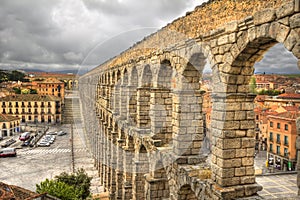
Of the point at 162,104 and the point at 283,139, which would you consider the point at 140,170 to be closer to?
the point at 162,104

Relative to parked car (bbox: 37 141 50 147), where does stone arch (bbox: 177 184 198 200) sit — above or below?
above

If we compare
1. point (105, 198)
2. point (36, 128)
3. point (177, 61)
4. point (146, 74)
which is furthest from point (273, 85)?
point (36, 128)

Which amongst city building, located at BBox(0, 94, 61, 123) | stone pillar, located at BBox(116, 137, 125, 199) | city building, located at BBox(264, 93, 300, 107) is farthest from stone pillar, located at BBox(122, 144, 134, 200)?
city building, located at BBox(0, 94, 61, 123)

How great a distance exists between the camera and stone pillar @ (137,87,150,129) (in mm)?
13508

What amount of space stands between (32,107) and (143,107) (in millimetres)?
55446

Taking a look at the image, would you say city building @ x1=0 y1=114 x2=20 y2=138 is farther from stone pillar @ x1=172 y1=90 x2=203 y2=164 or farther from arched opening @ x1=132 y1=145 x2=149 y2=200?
stone pillar @ x1=172 y1=90 x2=203 y2=164

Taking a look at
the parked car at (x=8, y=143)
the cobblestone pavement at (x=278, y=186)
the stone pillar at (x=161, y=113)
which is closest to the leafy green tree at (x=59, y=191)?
the stone pillar at (x=161, y=113)

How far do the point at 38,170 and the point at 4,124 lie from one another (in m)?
23.7

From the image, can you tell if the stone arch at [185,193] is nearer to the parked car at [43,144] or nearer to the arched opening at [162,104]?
the arched opening at [162,104]

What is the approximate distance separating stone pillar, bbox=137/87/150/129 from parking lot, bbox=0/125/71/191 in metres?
18.0

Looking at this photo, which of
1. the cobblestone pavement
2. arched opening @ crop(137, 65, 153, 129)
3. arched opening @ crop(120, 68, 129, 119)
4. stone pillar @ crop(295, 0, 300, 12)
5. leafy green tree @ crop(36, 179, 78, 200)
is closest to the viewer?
stone pillar @ crop(295, 0, 300, 12)

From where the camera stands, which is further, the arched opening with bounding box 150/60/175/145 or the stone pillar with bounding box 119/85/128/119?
the stone pillar with bounding box 119/85/128/119

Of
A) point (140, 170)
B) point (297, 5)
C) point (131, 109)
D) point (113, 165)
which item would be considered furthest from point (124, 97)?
point (297, 5)

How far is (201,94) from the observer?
30.1ft
